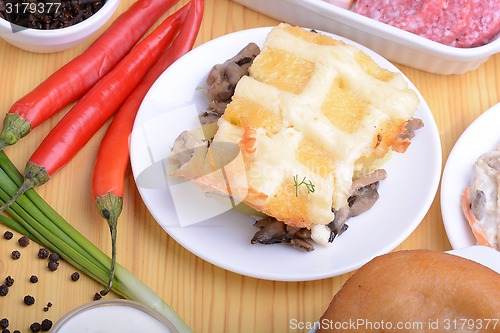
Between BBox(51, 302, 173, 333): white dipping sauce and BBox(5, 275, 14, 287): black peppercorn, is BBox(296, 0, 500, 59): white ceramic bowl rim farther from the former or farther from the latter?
BBox(5, 275, 14, 287): black peppercorn

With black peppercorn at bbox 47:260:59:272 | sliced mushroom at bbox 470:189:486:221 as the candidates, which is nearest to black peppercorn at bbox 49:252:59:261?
black peppercorn at bbox 47:260:59:272

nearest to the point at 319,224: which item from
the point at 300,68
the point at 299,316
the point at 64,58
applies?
the point at 299,316

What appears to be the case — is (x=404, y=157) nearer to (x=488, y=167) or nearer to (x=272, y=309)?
(x=488, y=167)

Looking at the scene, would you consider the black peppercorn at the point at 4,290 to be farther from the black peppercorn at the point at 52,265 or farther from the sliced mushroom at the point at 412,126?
the sliced mushroom at the point at 412,126

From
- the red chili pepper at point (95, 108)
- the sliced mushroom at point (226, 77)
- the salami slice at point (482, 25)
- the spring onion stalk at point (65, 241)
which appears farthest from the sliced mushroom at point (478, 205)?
the red chili pepper at point (95, 108)

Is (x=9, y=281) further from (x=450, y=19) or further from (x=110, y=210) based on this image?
(x=450, y=19)

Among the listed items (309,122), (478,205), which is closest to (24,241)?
(309,122)

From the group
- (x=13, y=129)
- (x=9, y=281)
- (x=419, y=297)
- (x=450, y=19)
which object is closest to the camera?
(x=419, y=297)
